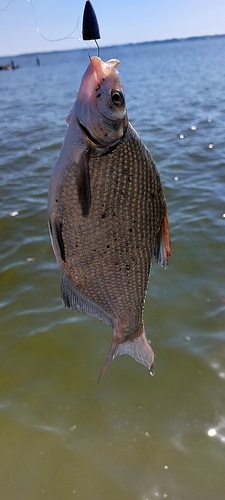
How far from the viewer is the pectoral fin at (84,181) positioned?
6.16ft

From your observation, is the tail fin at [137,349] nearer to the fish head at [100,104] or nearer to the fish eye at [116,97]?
the fish head at [100,104]

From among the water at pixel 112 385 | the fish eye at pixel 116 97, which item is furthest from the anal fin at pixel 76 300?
the water at pixel 112 385

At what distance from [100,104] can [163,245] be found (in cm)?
74

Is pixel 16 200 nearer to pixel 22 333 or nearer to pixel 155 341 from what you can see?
pixel 22 333

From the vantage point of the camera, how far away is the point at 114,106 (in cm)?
185

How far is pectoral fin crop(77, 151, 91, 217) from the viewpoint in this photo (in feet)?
6.16

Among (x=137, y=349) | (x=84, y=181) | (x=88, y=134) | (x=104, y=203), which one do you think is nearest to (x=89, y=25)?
(x=88, y=134)

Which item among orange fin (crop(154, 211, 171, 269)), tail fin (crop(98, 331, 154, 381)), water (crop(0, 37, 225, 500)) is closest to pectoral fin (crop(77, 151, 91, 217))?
orange fin (crop(154, 211, 171, 269))

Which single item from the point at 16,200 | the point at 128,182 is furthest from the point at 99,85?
the point at 16,200

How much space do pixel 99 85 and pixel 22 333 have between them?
3540mm

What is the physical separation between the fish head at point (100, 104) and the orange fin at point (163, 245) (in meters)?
0.51

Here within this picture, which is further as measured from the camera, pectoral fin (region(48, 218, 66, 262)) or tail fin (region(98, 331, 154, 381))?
tail fin (region(98, 331, 154, 381))

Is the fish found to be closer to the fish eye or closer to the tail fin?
the fish eye

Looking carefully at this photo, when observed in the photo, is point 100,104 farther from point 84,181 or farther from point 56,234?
point 56,234
